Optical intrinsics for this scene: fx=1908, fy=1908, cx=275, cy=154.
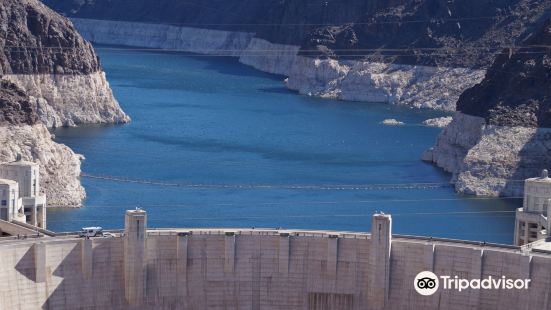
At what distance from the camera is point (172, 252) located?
67.2 meters

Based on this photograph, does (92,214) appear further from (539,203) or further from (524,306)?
(524,306)

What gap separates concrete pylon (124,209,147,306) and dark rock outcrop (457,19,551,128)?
62.9m

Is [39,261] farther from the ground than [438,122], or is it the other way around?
[438,122]

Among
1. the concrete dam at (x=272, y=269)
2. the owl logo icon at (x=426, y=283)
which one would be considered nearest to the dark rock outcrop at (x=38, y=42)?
the concrete dam at (x=272, y=269)

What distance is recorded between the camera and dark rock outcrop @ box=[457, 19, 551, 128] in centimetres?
12744

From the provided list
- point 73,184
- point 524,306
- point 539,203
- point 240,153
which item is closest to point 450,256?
point 524,306

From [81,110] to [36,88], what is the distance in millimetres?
5773

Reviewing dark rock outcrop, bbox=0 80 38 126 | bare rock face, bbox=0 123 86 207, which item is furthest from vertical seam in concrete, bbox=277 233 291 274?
dark rock outcrop, bbox=0 80 38 126

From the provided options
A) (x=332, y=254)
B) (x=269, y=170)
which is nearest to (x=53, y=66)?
(x=269, y=170)

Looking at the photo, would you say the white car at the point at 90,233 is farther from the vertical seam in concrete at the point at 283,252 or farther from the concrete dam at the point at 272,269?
the vertical seam in concrete at the point at 283,252

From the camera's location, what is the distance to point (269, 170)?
419ft

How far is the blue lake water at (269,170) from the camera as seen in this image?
103062 millimetres

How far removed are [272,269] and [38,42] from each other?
91.6 meters

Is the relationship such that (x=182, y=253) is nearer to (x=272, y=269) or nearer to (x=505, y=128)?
(x=272, y=269)
